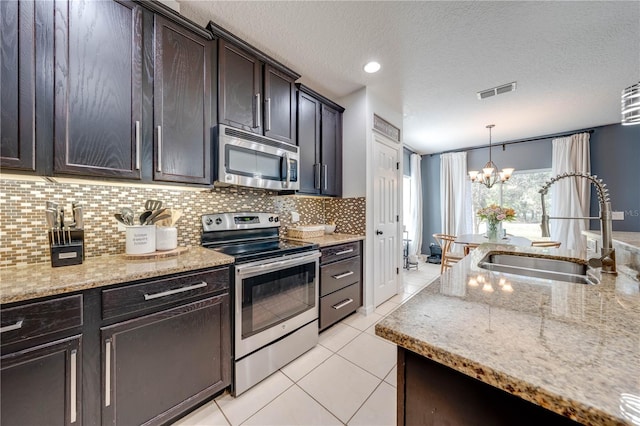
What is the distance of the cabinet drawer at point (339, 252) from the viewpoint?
2168 millimetres

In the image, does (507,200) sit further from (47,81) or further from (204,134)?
(47,81)

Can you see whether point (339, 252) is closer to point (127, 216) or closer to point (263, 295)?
point (263, 295)

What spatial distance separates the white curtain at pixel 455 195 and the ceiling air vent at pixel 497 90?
2458 millimetres

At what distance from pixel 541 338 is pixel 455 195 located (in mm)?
5151

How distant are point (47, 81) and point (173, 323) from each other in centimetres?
134

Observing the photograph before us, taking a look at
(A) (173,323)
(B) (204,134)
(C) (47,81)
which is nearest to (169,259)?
(A) (173,323)

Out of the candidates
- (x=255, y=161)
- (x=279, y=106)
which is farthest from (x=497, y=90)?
(x=255, y=161)

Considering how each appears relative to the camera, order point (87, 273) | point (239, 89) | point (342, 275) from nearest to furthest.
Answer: point (87, 273) < point (239, 89) < point (342, 275)

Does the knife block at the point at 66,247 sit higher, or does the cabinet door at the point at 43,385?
the knife block at the point at 66,247

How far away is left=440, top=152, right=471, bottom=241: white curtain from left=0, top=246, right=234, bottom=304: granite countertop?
4957 millimetres

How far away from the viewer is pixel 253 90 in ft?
6.26

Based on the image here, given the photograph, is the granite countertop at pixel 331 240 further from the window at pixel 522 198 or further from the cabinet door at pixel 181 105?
the window at pixel 522 198

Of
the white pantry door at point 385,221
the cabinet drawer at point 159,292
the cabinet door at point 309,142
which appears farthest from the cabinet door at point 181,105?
the white pantry door at point 385,221

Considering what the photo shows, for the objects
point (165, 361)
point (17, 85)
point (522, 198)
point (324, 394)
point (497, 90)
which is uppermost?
point (497, 90)
